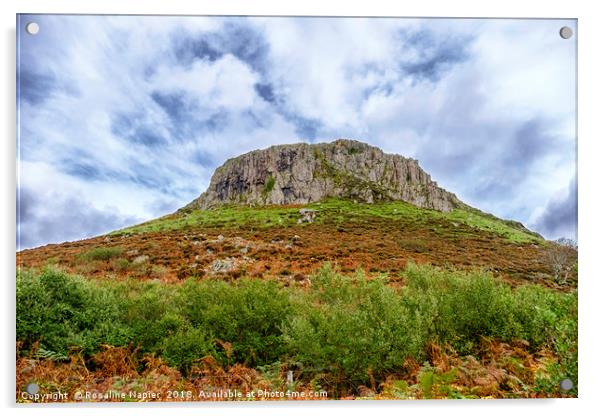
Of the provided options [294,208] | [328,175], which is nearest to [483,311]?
[328,175]

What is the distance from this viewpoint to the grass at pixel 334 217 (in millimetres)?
7121

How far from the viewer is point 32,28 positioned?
6.59 metres

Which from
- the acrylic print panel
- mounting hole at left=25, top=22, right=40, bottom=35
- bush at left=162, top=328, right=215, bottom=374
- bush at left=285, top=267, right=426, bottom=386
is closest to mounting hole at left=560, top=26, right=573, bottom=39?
the acrylic print panel

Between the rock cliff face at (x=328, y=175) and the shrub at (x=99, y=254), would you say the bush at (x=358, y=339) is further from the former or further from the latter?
the shrub at (x=99, y=254)

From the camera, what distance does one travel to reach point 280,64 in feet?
23.0

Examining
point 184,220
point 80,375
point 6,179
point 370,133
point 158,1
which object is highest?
point 158,1

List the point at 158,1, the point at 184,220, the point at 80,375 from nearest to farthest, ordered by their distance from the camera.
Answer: the point at 80,375 < the point at 158,1 < the point at 184,220

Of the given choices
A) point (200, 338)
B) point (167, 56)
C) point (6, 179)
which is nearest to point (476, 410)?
point (200, 338)

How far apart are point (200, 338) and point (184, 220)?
6.30ft

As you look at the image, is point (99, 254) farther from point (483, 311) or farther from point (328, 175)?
point (483, 311)

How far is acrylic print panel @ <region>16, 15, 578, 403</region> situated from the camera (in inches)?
249

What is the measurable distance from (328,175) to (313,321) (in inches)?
90.8

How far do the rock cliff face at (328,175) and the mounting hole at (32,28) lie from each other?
3277mm
